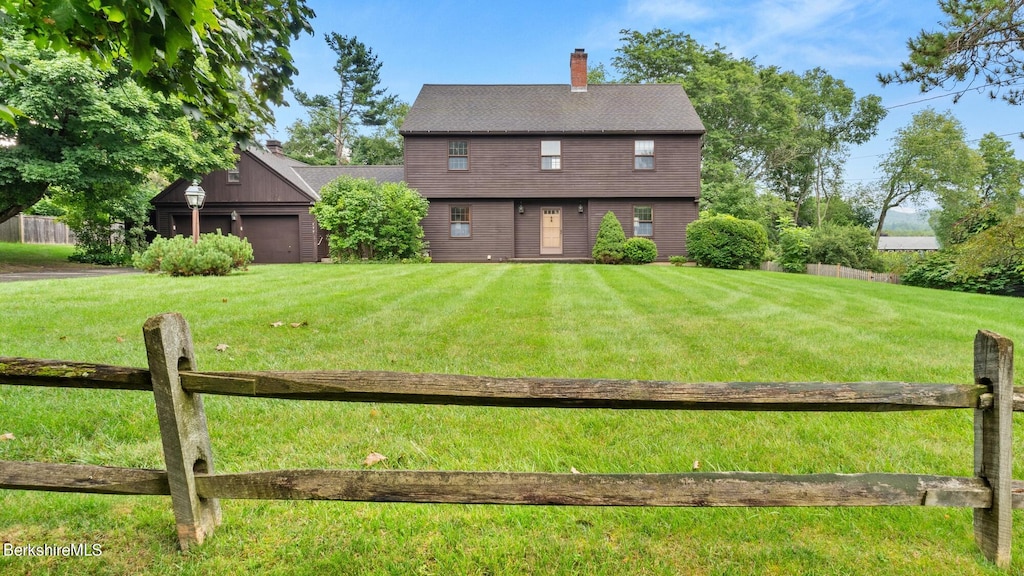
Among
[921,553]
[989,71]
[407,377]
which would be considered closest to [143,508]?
[407,377]

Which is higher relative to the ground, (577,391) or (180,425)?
(577,391)

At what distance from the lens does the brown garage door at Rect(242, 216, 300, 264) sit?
2259 cm

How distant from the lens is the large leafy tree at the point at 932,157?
121 ft

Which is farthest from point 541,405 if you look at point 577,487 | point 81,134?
point 81,134

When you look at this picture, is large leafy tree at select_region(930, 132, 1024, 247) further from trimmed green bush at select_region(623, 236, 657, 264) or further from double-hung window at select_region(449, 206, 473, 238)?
double-hung window at select_region(449, 206, 473, 238)

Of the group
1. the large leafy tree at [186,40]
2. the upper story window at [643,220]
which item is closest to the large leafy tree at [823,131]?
the upper story window at [643,220]

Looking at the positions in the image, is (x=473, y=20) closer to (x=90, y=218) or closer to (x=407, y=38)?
(x=407, y=38)

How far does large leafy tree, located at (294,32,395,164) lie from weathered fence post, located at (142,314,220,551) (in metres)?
42.2

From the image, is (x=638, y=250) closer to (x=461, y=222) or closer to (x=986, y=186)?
(x=461, y=222)

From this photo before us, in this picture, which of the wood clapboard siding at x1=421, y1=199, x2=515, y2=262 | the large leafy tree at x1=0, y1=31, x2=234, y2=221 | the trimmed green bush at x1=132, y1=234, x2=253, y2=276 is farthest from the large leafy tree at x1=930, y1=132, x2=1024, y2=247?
the large leafy tree at x1=0, y1=31, x2=234, y2=221

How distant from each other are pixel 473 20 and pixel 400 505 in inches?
1269

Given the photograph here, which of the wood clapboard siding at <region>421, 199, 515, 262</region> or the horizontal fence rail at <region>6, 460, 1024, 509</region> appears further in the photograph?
the wood clapboard siding at <region>421, 199, 515, 262</region>

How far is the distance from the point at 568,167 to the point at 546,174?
0.97m

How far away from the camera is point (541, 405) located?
192 centimetres
